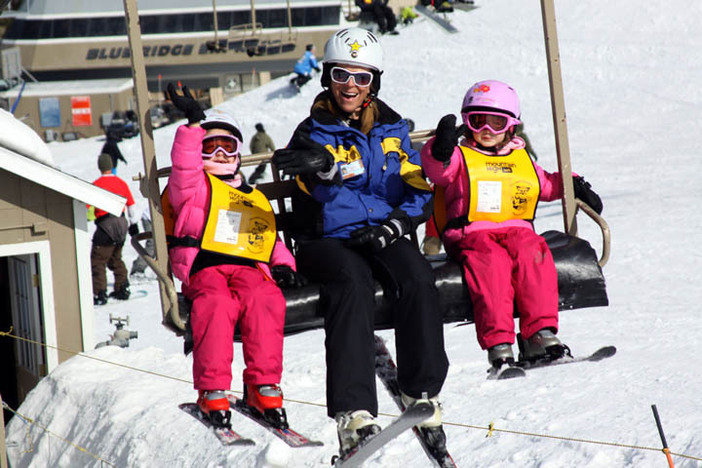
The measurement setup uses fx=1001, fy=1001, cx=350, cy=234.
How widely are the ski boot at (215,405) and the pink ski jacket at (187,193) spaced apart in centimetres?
56

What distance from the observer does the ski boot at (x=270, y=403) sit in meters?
4.83

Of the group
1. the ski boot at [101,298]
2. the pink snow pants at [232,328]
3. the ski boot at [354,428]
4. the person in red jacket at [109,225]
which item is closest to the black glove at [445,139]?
the pink snow pants at [232,328]

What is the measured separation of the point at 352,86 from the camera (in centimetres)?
508

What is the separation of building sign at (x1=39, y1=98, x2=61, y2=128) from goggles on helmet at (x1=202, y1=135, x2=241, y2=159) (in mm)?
36236

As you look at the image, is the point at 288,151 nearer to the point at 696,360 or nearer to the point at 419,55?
the point at 696,360

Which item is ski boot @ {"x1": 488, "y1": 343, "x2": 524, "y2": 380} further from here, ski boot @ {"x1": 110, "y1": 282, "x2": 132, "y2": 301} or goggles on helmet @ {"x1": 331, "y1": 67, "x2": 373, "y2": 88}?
ski boot @ {"x1": 110, "y1": 282, "x2": 132, "y2": 301}

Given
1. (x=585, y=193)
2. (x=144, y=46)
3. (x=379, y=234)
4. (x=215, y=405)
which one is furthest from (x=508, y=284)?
(x=144, y=46)

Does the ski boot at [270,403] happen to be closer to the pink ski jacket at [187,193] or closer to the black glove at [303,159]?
the pink ski jacket at [187,193]

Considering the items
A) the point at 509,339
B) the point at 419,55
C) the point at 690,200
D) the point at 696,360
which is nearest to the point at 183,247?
the point at 509,339

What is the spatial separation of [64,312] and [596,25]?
70.0ft

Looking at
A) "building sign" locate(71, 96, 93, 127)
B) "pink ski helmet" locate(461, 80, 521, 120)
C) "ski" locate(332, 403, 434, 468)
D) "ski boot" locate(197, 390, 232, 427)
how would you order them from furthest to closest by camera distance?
1. "building sign" locate(71, 96, 93, 127)
2. "pink ski helmet" locate(461, 80, 521, 120)
3. "ski boot" locate(197, 390, 232, 427)
4. "ski" locate(332, 403, 434, 468)

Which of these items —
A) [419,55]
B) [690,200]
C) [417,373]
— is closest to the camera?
[417,373]

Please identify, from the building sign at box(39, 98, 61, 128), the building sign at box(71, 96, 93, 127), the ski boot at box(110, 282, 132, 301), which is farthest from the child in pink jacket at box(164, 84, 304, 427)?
the building sign at box(71, 96, 93, 127)

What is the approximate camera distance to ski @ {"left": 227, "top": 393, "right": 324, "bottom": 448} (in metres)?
4.77
